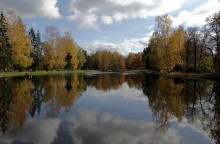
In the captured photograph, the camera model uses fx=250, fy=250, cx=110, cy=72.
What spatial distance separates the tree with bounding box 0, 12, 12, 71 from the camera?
189ft

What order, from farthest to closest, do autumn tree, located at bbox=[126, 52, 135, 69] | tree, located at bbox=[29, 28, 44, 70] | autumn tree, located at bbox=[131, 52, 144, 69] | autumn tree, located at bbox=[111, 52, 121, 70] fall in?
1. autumn tree, located at bbox=[126, 52, 135, 69]
2. autumn tree, located at bbox=[131, 52, 144, 69]
3. autumn tree, located at bbox=[111, 52, 121, 70]
4. tree, located at bbox=[29, 28, 44, 70]

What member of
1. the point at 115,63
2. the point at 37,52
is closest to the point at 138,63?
the point at 115,63

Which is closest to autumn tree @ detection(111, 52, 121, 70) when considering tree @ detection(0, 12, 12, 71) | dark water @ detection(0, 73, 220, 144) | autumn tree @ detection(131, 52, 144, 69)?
autumn tree @ detection(131, 52, 144, 69)

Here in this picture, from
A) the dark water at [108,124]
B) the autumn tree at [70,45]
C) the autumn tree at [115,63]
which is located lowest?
the dark water at [108,124]

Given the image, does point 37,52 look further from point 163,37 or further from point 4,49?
point 163,37

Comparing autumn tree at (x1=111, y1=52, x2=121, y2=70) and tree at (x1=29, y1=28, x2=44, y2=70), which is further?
autumn tree at (x1=111, y1=52, x2=121, y2=70)

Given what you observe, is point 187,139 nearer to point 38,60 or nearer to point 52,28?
point 52,28

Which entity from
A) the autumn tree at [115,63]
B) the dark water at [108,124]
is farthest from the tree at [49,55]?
the autumn tree at [115,63]

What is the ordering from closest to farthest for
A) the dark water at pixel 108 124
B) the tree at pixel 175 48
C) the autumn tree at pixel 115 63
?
the dark water at pixel 108 124 → the tree at pixel 175 48 → the autumn tree at pixel 115 63

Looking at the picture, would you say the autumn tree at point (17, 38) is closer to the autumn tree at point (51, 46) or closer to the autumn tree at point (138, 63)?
the autumn tree at point (51, 46)

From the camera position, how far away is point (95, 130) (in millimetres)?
11391

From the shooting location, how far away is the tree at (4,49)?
5774 cm

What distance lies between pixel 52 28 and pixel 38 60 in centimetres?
1340

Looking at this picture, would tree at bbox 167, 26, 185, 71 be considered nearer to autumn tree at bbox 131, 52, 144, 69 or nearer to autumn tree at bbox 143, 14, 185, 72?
autumn tree at bbox 143, 14, 185, 72
